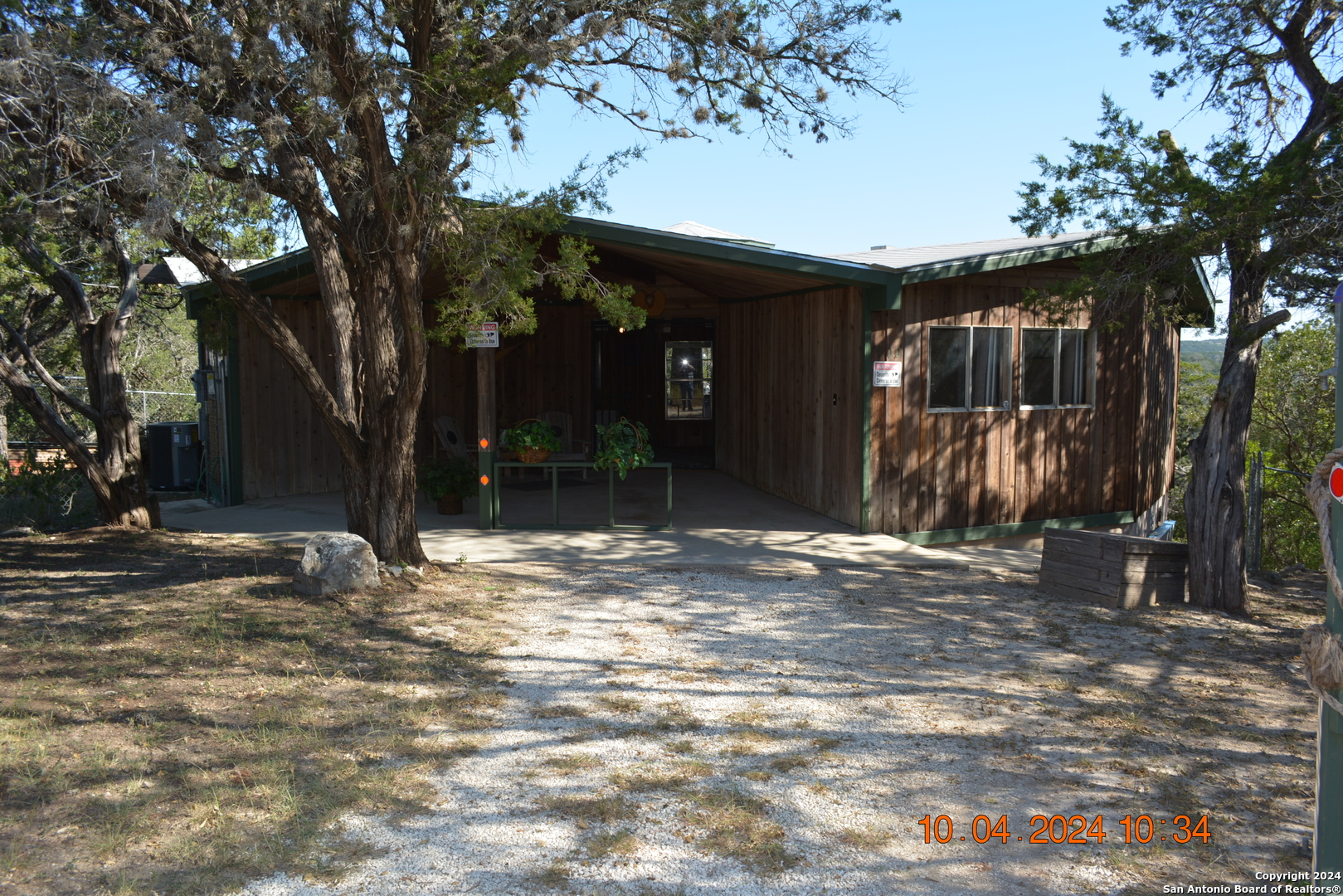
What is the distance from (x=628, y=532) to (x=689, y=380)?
6.05m

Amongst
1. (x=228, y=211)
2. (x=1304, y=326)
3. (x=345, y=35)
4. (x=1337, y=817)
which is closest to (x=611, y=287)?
(x=345, y=35)

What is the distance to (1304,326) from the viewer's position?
48.8ft

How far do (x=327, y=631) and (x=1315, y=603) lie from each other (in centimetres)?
725

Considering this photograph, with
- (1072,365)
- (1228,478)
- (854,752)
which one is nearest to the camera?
(854,752)

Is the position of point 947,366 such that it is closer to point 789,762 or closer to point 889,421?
point 889,421

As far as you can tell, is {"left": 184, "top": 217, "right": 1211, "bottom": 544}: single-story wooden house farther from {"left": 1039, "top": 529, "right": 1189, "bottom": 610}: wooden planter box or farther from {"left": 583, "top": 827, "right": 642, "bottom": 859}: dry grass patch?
{"left": 583, "top": 827, "right": 642, "bottom": 859}: dry grass patch

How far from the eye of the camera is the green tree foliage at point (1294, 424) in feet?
47.4

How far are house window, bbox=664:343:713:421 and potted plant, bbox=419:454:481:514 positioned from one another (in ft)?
17.4

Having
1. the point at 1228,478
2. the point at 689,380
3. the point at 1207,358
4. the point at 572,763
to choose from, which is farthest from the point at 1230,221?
the point at 1207,358

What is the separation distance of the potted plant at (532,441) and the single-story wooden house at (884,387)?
1.93 meters

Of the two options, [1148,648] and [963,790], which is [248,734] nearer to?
[963,790]

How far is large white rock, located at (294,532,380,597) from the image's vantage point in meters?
6.18

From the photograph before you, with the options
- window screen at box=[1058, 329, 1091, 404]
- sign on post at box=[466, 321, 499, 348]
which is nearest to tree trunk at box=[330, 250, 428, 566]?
sign on post at box=[466, 321, 499, 348]

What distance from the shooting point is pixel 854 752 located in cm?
392
